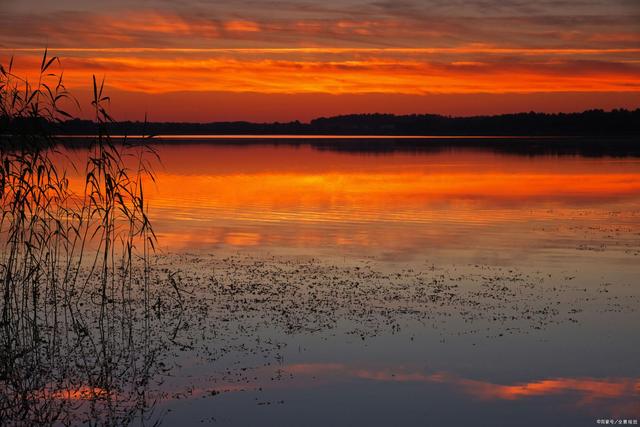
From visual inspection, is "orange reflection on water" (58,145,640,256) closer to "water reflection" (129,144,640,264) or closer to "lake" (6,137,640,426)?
"water reflection" (129,144,640,264)

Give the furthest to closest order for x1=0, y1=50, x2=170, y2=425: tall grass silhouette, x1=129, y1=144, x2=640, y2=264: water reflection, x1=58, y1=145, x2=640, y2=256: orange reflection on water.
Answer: x1=58, y1=145, x2=640, y2=256: orange reflection on water → x1=129, y1=144, x2=640, y2=264: water reflection → x1=0, y1=50, x2=170, y2=425: tall grass silhouette

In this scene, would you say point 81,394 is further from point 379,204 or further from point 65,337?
point 379,204

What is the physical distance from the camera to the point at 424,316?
1015 cm

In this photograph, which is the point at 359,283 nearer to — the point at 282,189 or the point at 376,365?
the point at 376,365

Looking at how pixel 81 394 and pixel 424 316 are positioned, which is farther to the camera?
pixel 424 316

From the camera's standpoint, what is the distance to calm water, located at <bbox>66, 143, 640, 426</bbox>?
7.30 meters

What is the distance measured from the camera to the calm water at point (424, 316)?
24.0 feet

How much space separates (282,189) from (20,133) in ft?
60.6

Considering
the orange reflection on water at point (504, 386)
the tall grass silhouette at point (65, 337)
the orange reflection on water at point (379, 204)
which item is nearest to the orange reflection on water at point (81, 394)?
the tall grass silhouette at point (65, 337)

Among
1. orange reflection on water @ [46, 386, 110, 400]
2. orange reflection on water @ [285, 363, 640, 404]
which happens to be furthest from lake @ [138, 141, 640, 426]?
orange reflection on water @ [46, 386, 110, 400]

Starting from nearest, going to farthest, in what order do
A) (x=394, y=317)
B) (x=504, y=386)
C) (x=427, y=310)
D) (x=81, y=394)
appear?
(x=81, y=394) < (x=504, y=386) < (x=394, y=317) < (x=427, y=310)

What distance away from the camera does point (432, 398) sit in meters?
7.49

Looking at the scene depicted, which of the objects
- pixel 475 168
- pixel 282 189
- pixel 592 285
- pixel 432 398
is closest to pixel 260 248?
pixel 592 285

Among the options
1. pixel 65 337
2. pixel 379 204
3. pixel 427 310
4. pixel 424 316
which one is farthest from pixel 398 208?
pixel 65 337
